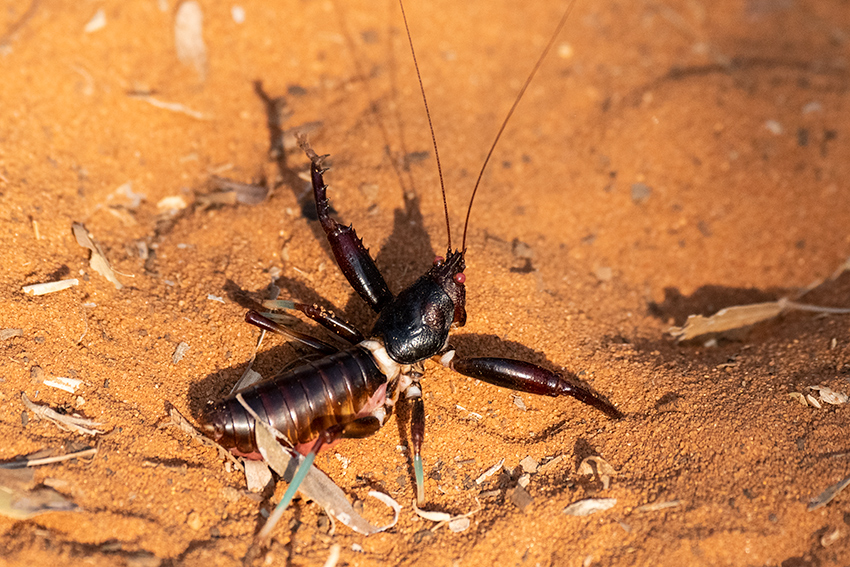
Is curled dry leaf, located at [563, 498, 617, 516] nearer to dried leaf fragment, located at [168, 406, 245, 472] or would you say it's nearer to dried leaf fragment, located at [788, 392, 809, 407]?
dried leaf fragment, located at [788, 392, 809, 407]

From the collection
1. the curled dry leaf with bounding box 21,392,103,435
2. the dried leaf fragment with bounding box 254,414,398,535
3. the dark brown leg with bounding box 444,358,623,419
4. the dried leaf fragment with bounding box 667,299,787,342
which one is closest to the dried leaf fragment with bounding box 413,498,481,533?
the dried leaf fragment with bounding box 254,414,398,535

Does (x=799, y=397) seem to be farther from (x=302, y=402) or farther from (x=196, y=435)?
(x=196, y=435)

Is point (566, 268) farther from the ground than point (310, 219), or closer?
closer

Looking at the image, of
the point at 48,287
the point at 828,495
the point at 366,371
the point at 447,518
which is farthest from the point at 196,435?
the point at 828,495

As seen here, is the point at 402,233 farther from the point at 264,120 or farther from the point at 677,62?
Answer: the point at 677,62

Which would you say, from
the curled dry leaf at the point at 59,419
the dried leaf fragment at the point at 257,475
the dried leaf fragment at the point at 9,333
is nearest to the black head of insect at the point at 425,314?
the dried leaf fragment at the point at 257,475

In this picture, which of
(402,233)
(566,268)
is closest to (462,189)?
(402,233)

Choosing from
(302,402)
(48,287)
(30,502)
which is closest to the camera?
(30,502)
